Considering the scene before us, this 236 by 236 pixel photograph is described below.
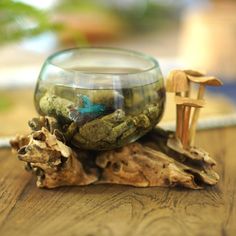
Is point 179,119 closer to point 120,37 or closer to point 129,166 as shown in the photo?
point 129,166

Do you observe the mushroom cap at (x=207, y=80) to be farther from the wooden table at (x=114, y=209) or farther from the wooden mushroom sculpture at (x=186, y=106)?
the wooden table at (x=114, y=209)

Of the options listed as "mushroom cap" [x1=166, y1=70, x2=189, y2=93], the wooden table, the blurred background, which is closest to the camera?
the wooden table

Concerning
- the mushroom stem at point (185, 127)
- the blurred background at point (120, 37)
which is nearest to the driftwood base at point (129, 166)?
the mushroom stem at point (185, 127)

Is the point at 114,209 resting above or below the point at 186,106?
below

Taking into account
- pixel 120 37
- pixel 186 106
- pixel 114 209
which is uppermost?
pixel 186 106

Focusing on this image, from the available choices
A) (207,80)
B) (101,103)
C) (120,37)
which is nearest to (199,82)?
(207,80)

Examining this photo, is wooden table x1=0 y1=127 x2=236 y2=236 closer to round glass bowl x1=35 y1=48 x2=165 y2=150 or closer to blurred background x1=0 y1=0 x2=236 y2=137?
round glass bowl x1=35 y1=48 x2=165 y2=150

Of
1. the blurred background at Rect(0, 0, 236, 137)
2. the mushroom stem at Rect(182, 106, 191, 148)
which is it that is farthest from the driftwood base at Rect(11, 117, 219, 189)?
the blurred background at Rect(0, 0, 236, 137)
